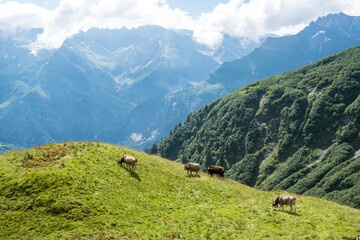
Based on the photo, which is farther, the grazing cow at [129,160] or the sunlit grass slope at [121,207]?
the grazing cow at [129,160]

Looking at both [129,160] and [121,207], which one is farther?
[129,160]

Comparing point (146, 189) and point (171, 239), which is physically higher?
point (146, 189)

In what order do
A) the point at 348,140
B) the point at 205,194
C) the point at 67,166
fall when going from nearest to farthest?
the point at 67,166 < the point at 205,194 < the point at 348,140

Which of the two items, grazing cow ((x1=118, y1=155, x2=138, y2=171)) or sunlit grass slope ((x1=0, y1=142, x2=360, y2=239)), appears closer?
sunlit grass slope ((x1=0, y1=142, x2=360, y2=239))

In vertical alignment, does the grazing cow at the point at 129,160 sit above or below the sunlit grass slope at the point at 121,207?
above

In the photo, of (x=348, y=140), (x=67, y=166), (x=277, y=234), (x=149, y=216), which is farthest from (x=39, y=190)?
(x=348, y=140)

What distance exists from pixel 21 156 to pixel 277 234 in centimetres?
3336

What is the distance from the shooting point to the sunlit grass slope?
26344 millimetres

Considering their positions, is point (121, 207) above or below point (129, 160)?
below

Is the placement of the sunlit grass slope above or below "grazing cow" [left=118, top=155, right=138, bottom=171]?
below

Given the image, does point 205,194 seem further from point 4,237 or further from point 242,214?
point 4,237

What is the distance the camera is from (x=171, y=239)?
25594 millimetres

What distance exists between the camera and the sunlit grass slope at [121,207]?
26.3 meters

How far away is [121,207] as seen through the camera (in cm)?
3108
